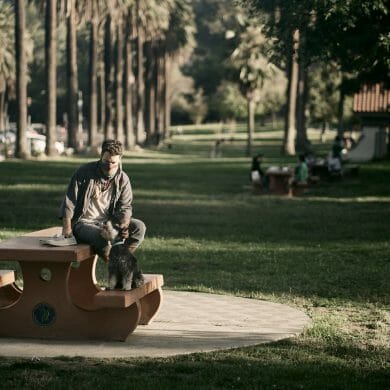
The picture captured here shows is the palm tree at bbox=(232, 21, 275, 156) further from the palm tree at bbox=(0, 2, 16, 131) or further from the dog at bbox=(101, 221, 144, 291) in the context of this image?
the dog at bbox=(101, 221, 144, 291)

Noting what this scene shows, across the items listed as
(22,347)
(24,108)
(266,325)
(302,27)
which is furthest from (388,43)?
(24,108)

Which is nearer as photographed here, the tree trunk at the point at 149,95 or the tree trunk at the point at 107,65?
the tree trunk at the point at 107,65

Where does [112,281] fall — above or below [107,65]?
below

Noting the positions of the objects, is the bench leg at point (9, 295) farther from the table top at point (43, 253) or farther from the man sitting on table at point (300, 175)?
the man sitting on table at point (300, 175)

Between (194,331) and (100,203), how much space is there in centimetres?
151

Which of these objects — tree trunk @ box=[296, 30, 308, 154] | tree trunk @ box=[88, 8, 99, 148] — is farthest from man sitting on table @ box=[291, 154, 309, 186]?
tree trunk @ box=[88, 8, 99, 148]

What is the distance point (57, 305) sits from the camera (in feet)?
34.9

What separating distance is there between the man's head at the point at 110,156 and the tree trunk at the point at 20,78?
147ft

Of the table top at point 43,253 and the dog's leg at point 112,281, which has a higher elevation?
the table top at point 43,253

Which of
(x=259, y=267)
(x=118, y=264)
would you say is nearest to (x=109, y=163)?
(x=118, y=264)

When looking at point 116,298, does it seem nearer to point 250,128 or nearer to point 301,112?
point 301,112

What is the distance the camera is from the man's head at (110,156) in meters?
10.8

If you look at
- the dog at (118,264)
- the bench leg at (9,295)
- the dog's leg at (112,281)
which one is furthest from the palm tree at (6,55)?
the dog's leg at (112,281)

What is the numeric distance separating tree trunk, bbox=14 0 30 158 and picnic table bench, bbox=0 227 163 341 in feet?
147
